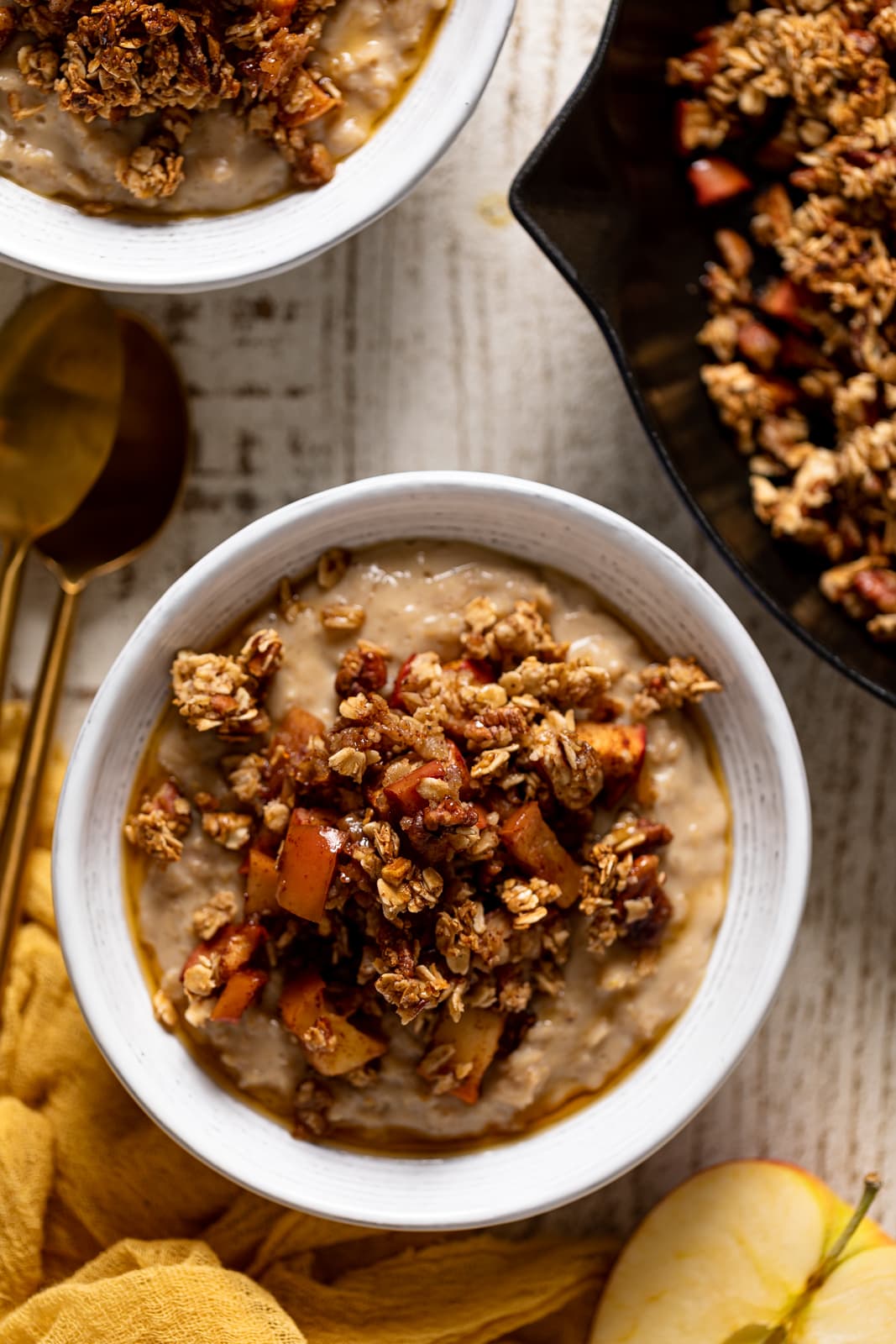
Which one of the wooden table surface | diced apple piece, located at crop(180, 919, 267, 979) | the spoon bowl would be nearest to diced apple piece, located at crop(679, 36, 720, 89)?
the wooden table surface

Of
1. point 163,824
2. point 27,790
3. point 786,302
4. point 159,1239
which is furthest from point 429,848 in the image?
point 786,302

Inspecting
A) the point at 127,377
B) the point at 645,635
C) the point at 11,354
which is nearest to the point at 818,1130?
the point at 645,635

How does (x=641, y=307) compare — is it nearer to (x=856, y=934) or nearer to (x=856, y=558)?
(x=856, y=558)

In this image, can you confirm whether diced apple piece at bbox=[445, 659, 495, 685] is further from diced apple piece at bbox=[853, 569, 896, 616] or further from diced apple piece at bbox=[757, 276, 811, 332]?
diced apple piece at bbox=[757, 276, 811, 332]

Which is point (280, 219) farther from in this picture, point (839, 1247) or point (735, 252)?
point (839, 1247)

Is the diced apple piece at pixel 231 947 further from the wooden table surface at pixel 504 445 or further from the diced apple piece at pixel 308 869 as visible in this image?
the wooden table surface at pixel 504 445

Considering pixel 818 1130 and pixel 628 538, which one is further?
pixel 818 1130
